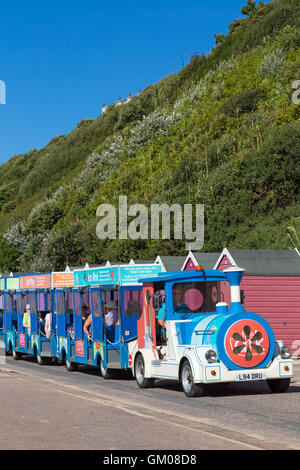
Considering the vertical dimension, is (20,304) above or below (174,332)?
above

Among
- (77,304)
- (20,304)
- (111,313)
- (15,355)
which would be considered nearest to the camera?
(111,313)

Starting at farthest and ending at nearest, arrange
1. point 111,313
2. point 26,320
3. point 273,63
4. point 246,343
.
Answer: point 273,63 → point 26,320 → point 111,313 → point 246,343

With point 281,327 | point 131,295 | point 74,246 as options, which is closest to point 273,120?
point 74,246

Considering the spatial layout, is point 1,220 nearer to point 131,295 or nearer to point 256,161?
point 256,161

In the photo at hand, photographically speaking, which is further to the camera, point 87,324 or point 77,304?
point 77,304

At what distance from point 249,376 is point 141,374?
3.51 meters

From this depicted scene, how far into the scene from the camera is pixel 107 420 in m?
10.3

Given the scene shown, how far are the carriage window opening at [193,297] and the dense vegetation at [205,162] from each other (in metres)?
21.7

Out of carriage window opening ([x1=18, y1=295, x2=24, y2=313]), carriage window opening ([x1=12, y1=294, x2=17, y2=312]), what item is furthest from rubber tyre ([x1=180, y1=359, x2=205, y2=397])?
carriage window opening ([x1=12, y1=294, x2=17, y2=312])

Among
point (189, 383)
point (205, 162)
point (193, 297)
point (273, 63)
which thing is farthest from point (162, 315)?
point (273, 63)

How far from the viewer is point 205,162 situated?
67.6 meters

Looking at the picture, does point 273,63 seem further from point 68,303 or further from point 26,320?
point 68,303

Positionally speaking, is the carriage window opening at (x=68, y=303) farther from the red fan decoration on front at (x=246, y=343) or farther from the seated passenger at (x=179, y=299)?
the red fan decoration on front at (x=246, y=343)
